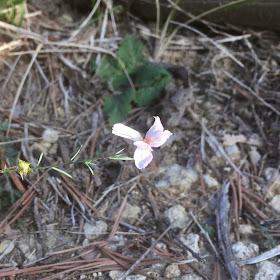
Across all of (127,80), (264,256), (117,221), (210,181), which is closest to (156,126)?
(117,221)

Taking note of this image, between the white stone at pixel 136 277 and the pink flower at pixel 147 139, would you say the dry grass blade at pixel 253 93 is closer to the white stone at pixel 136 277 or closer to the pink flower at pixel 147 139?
the pink flower at pixel 147 139

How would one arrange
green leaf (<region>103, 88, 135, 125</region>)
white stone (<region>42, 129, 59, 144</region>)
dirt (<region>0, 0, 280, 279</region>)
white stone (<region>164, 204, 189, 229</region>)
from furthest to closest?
green leaf (<region>103, 88, 135, 125</region>)
white stone (<region>42, 129, 59, 144</region>)
white stone (<region>164, 204, 189, 229</region>)
dirt (<region>0, 0, 280, 279</region>)

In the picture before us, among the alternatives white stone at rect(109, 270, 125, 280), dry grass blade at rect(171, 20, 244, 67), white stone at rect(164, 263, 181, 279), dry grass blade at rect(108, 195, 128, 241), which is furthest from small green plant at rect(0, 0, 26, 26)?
white stone at rect(164, 263, 181, 279)

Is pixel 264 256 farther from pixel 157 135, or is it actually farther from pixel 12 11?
pixel 12 11

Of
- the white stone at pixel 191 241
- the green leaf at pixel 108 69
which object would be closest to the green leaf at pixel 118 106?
the green leaf at pixel 108 69

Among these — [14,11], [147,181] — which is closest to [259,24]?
[147,181]

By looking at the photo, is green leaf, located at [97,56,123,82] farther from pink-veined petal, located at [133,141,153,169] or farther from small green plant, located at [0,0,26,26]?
pink-veined petal, located at [133,141,153,169]

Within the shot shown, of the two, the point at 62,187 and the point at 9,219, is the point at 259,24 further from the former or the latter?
the point at 9,219
